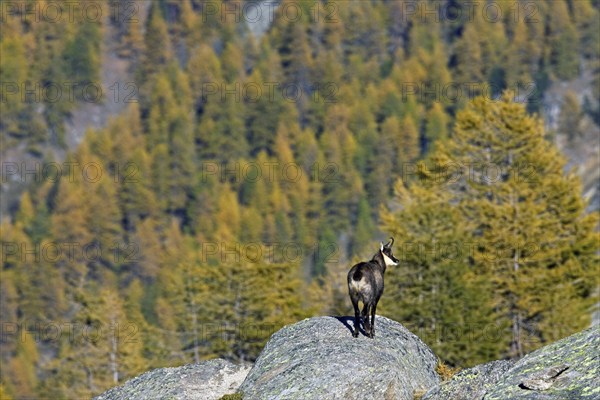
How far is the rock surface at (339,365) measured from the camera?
19469 millimetres

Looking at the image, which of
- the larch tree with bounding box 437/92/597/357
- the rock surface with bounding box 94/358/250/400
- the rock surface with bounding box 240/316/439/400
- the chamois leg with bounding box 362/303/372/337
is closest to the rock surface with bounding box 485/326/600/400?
the rock surface with bounding box 240/316/439/400

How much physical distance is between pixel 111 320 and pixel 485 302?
69.2 feet

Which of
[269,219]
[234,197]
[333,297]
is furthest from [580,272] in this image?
[234,197]

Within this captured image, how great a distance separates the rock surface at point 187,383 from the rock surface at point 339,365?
2.18ft

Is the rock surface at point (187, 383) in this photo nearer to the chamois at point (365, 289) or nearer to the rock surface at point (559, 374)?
the chamois at point (365, 289)

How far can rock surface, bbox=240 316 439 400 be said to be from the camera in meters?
19.5

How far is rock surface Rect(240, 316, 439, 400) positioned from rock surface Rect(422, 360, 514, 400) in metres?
0.65

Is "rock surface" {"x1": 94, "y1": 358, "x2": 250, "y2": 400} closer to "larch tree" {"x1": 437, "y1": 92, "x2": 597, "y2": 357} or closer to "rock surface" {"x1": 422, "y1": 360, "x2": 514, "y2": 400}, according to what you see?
"rock surface" {"x1": 422, "y1": 360, "x2": 514, "y2": 400}

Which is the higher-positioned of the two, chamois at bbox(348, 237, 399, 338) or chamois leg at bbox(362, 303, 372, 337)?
chamois at bbox(348, 237, 399, 338)

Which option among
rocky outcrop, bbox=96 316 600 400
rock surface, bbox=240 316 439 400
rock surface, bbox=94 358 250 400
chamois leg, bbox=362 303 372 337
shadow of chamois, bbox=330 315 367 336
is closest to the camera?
rocky outcrop, bbox=96 316 600 400

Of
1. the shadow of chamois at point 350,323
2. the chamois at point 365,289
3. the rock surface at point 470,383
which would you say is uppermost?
the chamois at point 365,289

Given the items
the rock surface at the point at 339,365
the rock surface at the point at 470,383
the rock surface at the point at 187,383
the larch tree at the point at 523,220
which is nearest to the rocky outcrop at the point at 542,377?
the rock surface at the point at 470,383

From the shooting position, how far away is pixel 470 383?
760 inches

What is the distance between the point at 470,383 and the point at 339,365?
2.35m
